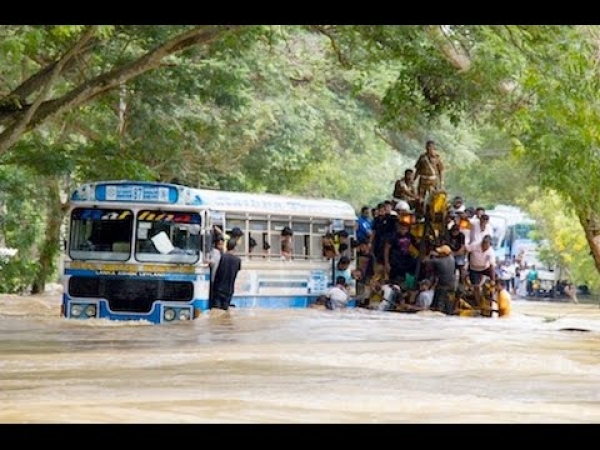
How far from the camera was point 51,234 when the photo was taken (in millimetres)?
33031

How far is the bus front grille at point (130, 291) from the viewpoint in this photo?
72.4ft

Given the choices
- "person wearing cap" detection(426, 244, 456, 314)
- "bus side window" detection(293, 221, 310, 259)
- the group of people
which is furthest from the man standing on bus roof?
the group of people

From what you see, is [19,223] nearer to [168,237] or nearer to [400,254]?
[400,254]

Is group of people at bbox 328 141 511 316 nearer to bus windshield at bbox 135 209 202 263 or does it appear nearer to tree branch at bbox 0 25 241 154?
bus windshield at bbox 135 209 202 263

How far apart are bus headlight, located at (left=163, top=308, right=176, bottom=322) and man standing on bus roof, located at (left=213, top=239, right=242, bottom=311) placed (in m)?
0.96

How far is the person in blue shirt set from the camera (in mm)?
28188

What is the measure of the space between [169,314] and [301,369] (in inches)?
Answer: 223

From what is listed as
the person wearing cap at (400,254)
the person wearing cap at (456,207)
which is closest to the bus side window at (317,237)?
the person wearing cap at (400,254)

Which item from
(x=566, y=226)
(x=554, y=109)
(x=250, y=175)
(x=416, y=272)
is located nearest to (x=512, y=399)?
(x=554, y=109)

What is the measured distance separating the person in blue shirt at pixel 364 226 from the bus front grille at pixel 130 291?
6.44m

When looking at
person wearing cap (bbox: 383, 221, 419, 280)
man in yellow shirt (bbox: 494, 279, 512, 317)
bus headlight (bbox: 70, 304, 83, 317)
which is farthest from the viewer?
person wearing cap (bbox: 383, 221, 419, 280)

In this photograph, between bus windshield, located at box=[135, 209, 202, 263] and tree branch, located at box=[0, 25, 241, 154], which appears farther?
bus windshield, located at box=[135, 209, 202, 263]
